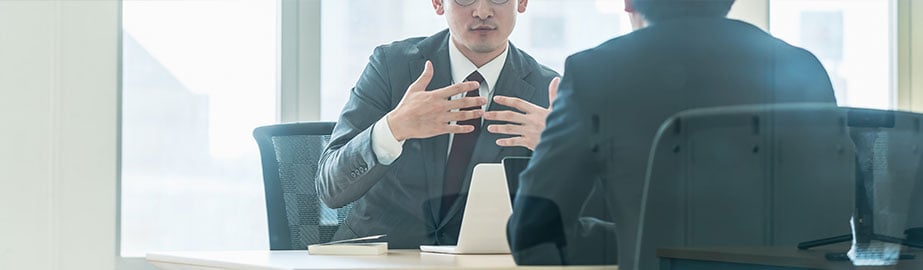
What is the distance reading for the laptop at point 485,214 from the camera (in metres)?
1.71

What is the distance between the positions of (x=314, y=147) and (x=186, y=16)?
0.65m

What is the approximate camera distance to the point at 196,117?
9.82 ft

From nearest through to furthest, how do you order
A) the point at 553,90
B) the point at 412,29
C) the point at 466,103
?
the point at 553,90 → the point at 466,103 → the point at 412,29

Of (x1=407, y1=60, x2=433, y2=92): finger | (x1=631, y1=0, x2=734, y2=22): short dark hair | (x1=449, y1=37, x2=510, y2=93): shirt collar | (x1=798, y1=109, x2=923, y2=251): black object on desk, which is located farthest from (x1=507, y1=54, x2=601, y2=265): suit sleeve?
(x1=407, y1=60, x2=433, y2=92): finger

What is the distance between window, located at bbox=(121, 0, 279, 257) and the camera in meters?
2.93

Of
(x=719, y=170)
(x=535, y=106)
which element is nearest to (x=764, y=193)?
(x=719, y=170)

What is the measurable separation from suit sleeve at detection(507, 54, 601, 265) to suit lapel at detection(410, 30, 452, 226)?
1.70 feet

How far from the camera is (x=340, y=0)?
282cm

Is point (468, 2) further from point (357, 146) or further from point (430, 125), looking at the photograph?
point (357, 146)

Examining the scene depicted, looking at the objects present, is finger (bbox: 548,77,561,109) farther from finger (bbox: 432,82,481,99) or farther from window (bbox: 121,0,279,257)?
window (bbox: 121,0,279,257)

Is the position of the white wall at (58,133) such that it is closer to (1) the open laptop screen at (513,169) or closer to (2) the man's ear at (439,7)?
(2) the man's ear at (439,7)

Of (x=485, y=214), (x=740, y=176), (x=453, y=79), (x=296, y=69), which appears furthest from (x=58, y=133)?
(x=740, y=176)

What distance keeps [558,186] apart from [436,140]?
1.98ft

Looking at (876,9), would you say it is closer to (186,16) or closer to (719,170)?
(719,170)
